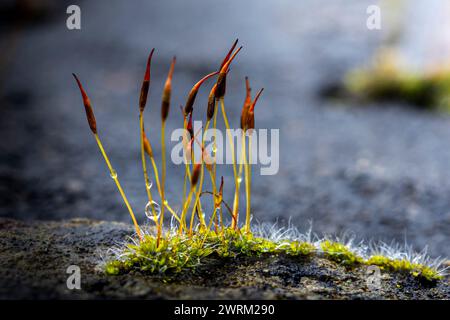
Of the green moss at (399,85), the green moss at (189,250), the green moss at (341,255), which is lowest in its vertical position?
the green moss at (341,255)

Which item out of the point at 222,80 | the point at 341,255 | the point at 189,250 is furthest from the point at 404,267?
the point at 222,80

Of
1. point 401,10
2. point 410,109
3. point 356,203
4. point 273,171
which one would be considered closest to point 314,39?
point 401,10

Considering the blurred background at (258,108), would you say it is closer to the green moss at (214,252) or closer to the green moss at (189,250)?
the green moss at (214,252)

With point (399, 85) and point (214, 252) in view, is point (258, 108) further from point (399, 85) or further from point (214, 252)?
point (214, 252)

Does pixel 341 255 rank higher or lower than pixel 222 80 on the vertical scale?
lower

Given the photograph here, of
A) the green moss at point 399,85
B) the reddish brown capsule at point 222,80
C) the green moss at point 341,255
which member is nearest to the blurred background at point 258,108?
the green moss at point 399,85
